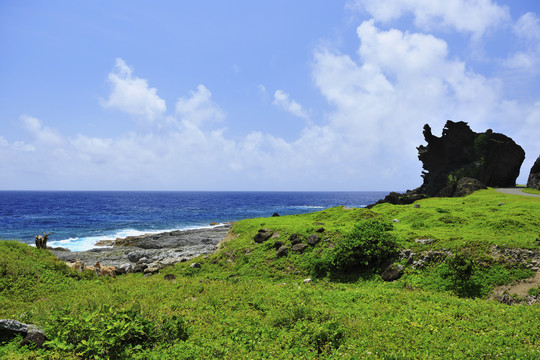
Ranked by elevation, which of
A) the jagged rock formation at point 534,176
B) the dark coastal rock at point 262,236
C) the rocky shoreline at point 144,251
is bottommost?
the rocky shoreline at point 144,251

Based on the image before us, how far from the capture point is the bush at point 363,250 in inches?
669

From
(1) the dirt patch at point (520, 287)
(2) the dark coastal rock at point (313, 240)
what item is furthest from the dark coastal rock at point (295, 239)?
(1) the dirt patch at point (520, 287)

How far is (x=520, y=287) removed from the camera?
13.1 metres

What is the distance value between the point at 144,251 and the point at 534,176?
2777 inches

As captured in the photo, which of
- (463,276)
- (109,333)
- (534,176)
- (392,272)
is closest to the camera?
(109,333)

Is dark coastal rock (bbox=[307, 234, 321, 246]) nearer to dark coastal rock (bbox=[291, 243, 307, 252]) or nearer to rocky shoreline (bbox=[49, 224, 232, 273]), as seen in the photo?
dark coastal rock (bbox=[291, 243, 307, 252])

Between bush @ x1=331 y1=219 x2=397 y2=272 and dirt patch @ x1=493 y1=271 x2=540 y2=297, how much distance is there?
5.14m

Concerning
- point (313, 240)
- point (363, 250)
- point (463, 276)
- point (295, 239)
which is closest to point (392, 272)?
point (363, 250)

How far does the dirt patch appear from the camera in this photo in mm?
12812

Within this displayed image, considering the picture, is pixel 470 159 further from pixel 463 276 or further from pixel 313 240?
pixel 463 276

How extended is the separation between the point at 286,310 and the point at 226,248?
15.5 m

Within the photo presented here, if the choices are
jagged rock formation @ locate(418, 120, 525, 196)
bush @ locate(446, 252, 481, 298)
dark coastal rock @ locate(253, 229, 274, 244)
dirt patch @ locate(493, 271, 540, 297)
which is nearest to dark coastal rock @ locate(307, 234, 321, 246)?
dark coastal rock @ locate(253, 229, 274, 244)

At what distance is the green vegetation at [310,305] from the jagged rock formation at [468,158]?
49976 mm

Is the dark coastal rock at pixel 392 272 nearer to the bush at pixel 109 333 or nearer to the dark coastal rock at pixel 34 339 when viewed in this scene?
the bush at pixel 109 333
